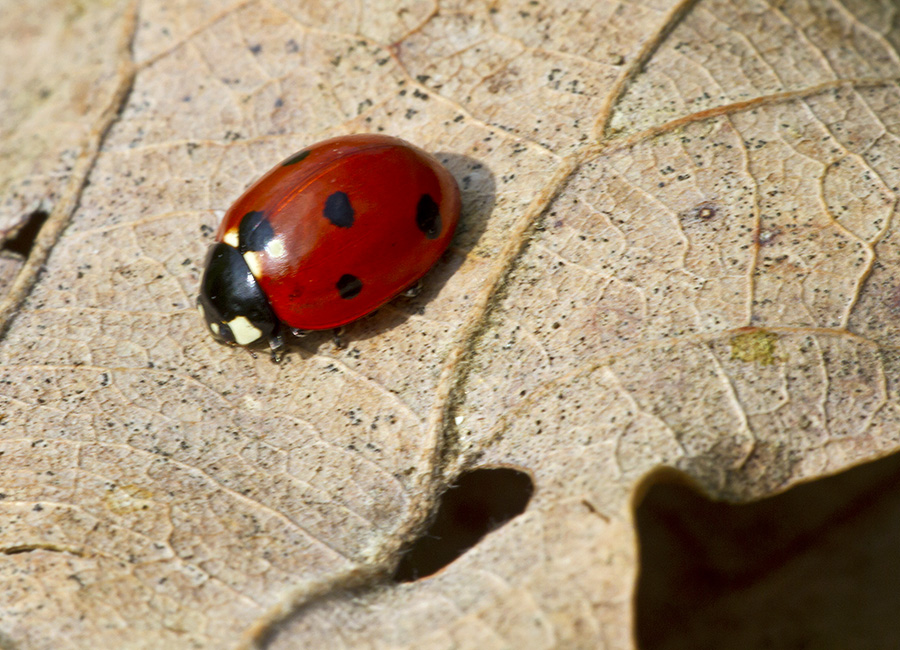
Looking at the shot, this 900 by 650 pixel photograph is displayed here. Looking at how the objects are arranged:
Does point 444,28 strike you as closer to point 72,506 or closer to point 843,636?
point 72,506

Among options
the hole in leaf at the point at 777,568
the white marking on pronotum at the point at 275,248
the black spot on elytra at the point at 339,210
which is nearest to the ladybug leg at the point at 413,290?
the black spot on elytra at the point at 339,210

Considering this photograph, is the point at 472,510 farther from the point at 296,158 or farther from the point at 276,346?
the point at 296,158

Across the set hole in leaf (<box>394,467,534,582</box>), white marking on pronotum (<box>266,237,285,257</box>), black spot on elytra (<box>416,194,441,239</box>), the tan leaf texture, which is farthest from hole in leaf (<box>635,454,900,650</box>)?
white marking on pronotum (<box>266,237,285,257</box>)

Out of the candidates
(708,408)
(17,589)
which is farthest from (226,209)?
(708,408)

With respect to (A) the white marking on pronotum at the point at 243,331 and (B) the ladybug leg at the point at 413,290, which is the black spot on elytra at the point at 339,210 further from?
(A) the white marking on pronotum at the point at 243,331

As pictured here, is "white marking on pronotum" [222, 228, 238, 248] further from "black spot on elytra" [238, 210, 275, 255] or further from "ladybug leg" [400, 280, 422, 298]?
"ladybug leg" [400, 280, 422, 298]

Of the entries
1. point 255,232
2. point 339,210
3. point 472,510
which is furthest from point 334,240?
point 472,510
